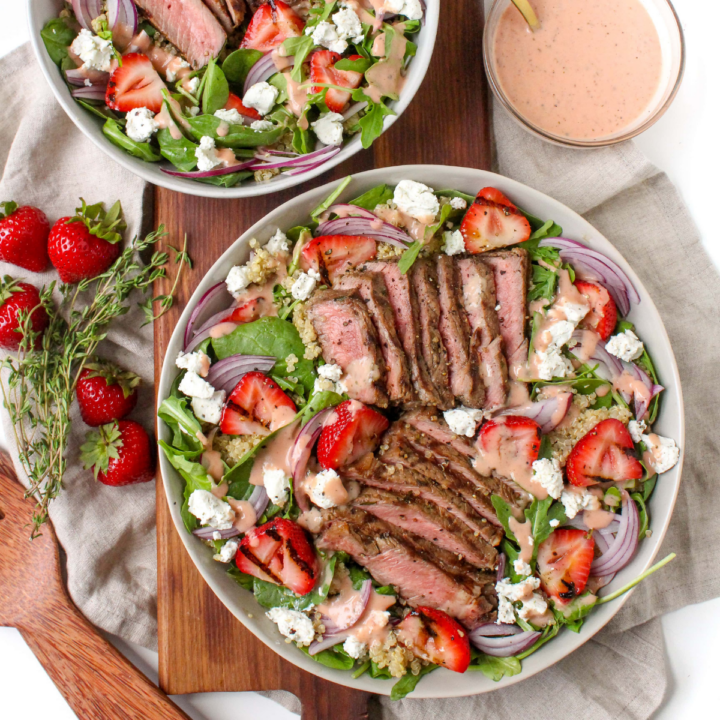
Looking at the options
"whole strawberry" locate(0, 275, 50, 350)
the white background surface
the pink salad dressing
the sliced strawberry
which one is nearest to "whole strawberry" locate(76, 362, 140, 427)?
"whole strawberry" locate(0, 275, 50, 350)

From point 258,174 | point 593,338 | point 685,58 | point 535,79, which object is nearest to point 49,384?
point 258,174

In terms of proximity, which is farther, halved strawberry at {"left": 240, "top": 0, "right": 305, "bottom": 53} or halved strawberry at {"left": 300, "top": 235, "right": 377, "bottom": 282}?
halved strawberry at {"left": 300, "top": 235, "right": 377, "bottom": 282}

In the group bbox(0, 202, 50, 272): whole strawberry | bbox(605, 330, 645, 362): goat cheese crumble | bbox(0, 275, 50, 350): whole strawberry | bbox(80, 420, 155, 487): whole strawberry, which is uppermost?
bbox(0, 202, 50, 272): whole strawberry

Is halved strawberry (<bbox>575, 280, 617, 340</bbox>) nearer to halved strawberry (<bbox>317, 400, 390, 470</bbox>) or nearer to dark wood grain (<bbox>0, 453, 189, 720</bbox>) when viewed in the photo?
halved strawberry (<bbox>317, 400, 390, 470</bbox>)

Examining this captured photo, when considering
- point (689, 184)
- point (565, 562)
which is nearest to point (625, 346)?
point (565, 562)

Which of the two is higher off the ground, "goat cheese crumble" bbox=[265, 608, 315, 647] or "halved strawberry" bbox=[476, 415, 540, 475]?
"halved strawberry" bbox=[476, 415, 540, 475]

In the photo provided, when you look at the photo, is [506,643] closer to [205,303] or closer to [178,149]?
[205,303]

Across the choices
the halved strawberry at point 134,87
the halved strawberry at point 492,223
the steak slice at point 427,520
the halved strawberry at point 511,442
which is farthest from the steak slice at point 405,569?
the halved strawberry at point 134,87
